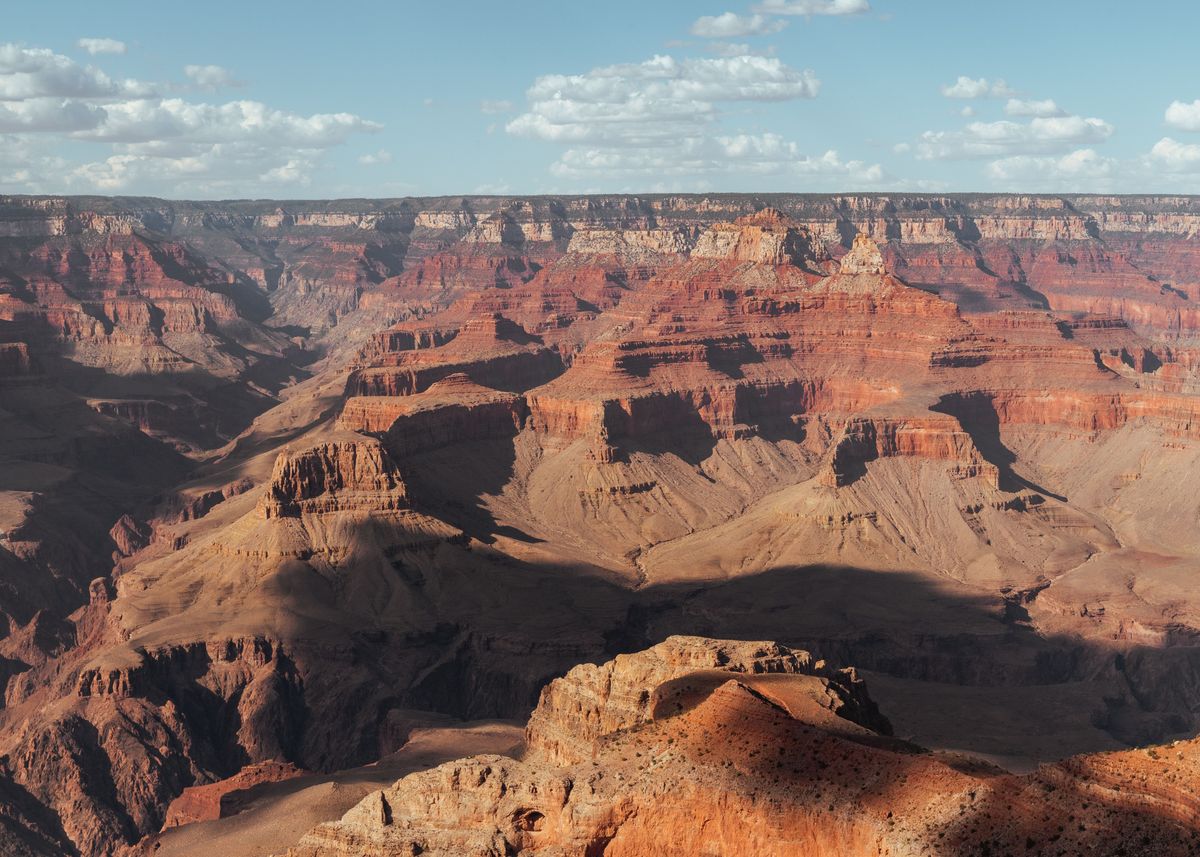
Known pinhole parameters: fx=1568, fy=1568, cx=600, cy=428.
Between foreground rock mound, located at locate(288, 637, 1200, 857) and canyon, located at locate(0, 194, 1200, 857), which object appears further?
canyon, located at locate(0, 194, 1200, 857)

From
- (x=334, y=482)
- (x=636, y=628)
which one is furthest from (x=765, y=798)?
(x=334, y=482)

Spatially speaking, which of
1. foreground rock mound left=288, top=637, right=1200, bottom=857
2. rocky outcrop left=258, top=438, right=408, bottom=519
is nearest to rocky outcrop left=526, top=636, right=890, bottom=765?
foreground rock mound left=288, top=637, right=1200, bottom=857

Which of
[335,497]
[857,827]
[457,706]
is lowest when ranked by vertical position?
[457,706]

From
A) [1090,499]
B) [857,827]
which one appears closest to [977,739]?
[857,827]

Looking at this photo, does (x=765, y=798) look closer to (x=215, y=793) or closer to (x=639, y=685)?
(x=639, y=685)

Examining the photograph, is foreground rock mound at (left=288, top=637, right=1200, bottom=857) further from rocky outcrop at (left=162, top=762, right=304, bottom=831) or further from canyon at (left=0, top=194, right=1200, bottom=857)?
rocky outcrop at (left=162, top=762, right=304, bottom=831)

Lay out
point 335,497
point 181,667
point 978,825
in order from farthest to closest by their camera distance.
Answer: point 335,497 → point 181,667 → point 978,825

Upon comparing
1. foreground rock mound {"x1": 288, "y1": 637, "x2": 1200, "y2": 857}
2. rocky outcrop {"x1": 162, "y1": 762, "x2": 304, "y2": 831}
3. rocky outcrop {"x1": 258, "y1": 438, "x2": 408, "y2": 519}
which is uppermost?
foreground rock mound {"x1": 288, "y1": 637, "x2": 1200, "y2": 857}

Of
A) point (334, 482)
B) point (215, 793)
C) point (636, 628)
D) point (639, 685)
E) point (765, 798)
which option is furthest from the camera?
point (334, 482)

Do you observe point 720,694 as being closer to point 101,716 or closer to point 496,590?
point 101,716
